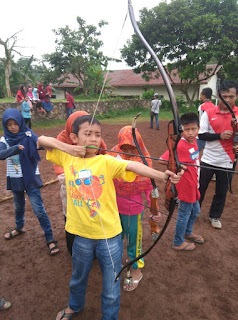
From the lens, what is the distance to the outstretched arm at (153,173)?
4.19 feet

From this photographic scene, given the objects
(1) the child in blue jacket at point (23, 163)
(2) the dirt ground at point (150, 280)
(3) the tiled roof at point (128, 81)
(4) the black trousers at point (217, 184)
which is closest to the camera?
(2) the dirt ground at point (150, 280)

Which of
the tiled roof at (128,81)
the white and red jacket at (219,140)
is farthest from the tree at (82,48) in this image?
the white and red jacket at (219,140)

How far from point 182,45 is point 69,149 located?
15.7m

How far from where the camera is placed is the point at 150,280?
7.98ft

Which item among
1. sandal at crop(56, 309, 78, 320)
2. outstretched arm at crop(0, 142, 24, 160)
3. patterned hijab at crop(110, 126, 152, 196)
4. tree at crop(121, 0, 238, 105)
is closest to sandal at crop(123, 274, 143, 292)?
sandal at crop(56, 309, 78, 320)

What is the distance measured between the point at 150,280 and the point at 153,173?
1.56m

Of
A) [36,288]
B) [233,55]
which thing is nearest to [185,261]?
[36,288]

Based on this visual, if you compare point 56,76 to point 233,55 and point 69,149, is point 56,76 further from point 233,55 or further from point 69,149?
point 69,149

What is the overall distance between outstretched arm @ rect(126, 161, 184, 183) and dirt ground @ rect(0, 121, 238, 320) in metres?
1.38

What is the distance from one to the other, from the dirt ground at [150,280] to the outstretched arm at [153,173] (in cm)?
138

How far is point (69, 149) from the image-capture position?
1615 millimetres

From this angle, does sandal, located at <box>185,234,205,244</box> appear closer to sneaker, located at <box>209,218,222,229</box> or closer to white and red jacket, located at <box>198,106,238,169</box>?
sneaker, located at <box>209,218,222,229</box>

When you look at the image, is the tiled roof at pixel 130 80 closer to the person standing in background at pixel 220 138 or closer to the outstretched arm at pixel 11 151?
the person standing in background at pixel 220 138

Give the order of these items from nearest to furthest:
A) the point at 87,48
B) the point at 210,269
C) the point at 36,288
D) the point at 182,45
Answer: the point at 36,288 < the point at 210,269 < the point at 182,45 < the point at 87,48
